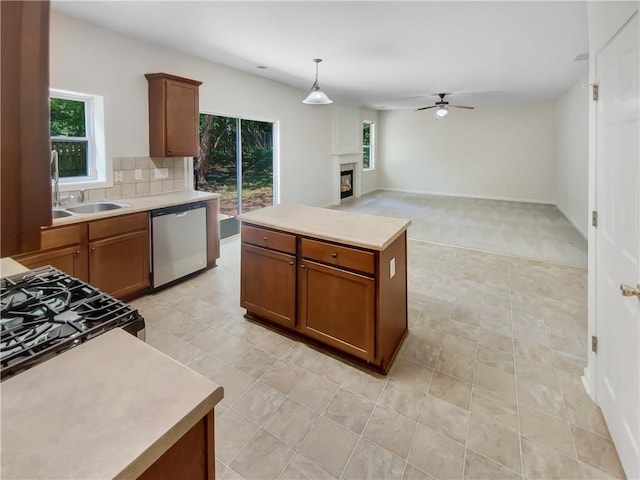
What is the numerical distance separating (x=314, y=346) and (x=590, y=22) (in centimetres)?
264

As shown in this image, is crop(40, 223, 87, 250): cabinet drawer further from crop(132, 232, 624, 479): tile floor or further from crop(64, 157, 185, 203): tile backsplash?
crop(132, 232, 624, 479): tile floor

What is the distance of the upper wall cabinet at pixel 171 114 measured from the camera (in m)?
3.70

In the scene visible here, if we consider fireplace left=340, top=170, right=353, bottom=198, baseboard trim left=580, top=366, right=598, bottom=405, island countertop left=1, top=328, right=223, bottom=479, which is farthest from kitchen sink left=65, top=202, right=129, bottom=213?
fireplace left=340, top=170, right=353, bottom=198

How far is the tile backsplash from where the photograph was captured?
356 cm

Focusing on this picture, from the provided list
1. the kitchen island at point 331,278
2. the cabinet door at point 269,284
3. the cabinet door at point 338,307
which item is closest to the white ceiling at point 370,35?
the kitchen island at point 331,278

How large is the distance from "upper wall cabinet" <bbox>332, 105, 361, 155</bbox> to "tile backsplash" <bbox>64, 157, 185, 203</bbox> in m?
4.66

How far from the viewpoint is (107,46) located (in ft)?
11.2

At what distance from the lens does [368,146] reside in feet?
36.0

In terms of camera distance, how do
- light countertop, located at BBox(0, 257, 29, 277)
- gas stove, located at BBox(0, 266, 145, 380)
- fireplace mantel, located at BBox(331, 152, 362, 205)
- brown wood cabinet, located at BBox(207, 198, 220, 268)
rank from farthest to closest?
1. fireplace mantel, located at BBox(331, 152, 362, 205)
2. brown wood cabinet, located at BBox(207, 198, 220, 268)
3. light countertop, located at BBox(0, 257, 29, 277)
4. gas stove, located at BBox(0, 266, 145, 380)

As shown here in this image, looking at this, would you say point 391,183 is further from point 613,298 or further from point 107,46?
point 613,298

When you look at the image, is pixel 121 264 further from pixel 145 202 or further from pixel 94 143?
pixel 94 143

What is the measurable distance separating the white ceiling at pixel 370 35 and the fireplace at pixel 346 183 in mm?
3679

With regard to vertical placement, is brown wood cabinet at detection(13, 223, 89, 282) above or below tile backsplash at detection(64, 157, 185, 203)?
below

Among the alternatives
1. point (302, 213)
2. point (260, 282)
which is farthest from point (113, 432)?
point (302, 213)
